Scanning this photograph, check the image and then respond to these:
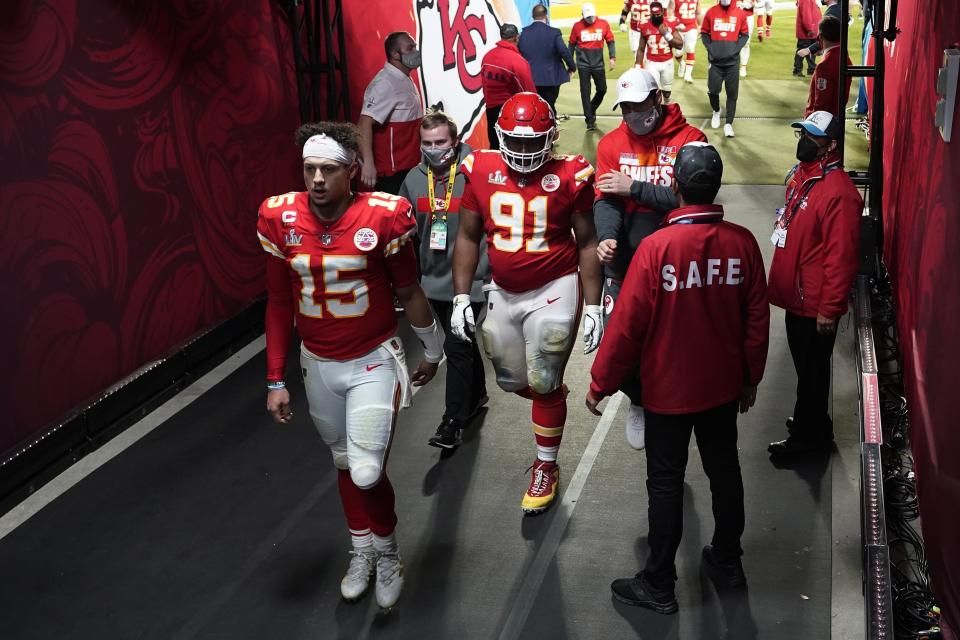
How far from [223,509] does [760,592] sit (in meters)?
2.85

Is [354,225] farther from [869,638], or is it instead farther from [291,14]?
[291,14]

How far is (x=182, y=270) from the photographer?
7.77 metres

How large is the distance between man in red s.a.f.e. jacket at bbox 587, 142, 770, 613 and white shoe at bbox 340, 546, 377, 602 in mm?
1296

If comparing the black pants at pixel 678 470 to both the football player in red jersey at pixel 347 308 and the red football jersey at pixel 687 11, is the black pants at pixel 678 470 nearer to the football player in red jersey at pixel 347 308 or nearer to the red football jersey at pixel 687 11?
the football player in red jersey at pixel 347 308

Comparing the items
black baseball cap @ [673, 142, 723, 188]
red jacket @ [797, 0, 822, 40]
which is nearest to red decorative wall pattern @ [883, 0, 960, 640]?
black baseball cap @ [673, 142, 723, 188]

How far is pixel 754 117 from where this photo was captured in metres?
16.2

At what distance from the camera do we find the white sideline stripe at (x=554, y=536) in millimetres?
4762

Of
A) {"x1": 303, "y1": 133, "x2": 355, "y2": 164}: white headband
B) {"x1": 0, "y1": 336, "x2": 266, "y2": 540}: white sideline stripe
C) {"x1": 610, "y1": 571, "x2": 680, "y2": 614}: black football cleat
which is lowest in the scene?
{"x1": 0, "y1": 336, "x2": 266, "y2": 540}: white sideline stripe

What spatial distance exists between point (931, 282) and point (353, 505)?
2.95 m

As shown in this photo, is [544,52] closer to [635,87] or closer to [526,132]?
[635,87]

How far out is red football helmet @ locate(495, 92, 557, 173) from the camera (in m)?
5.11

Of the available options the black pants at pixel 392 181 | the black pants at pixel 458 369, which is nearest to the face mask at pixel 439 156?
the black pants at pixel 458 369

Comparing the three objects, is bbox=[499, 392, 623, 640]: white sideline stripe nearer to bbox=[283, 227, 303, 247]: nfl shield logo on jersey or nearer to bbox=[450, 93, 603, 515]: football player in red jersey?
bbox=[450, 93, 603, 515]: football player in red jersey

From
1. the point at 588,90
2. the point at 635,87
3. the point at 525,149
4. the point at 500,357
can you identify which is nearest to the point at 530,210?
the point at 525,149
